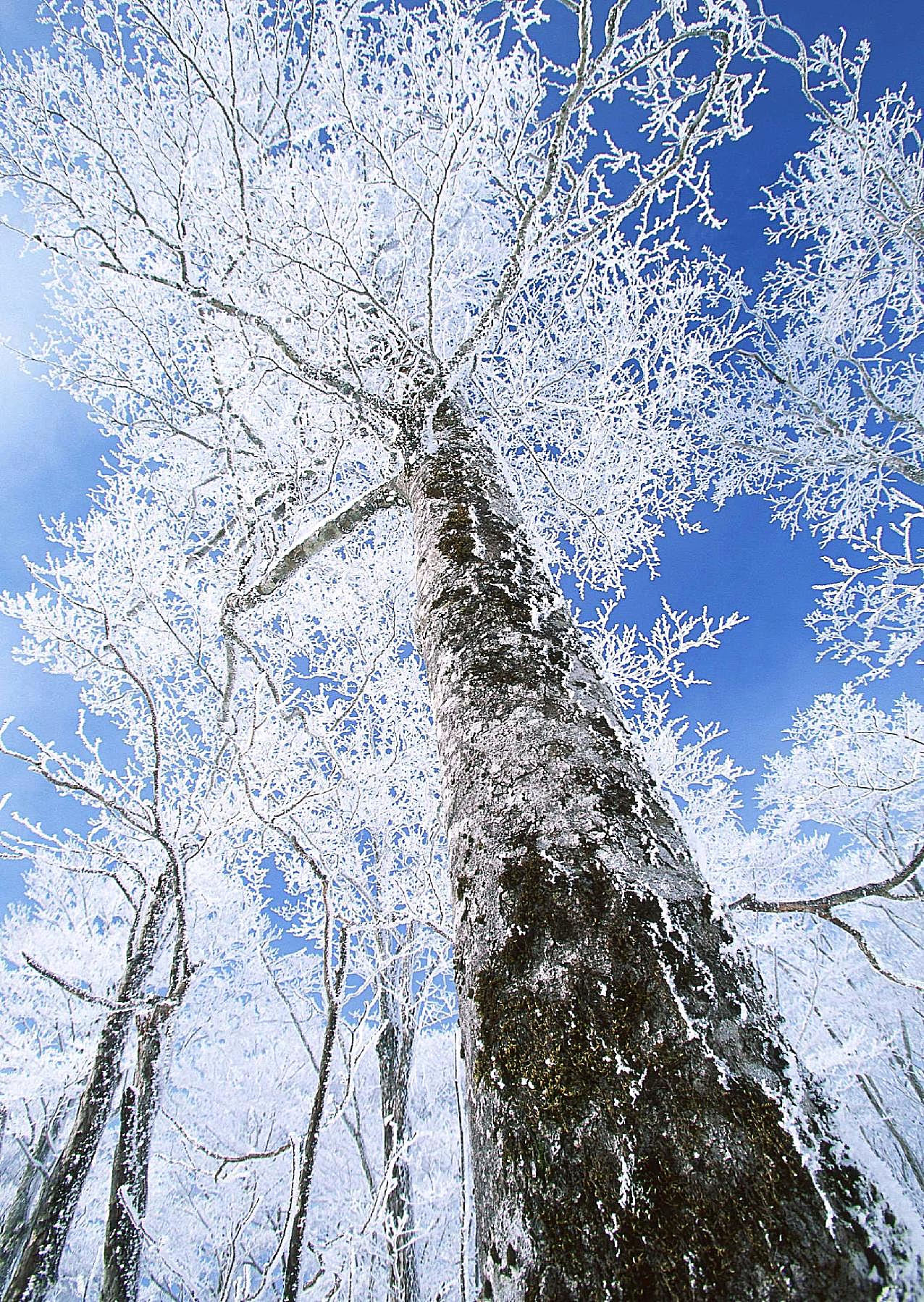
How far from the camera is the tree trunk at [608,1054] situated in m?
0.56

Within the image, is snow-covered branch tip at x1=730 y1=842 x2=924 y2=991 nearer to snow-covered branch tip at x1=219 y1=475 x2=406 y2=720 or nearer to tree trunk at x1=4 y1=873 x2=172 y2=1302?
snow-covered branch tip at x1=219 y1=475 x2=406 y2=720

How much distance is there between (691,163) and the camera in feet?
10.4

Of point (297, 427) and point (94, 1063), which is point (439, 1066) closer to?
→ point (94, 1063)

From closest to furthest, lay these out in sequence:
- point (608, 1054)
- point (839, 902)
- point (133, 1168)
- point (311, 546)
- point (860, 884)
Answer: point (608, 1054)
point (839, 902)
point (133, 1168)
point (311, 546)
point (860, 884)

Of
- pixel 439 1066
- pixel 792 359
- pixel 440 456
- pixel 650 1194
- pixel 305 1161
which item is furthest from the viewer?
pixel 439 1066

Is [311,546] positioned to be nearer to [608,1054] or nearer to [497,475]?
[497,475]

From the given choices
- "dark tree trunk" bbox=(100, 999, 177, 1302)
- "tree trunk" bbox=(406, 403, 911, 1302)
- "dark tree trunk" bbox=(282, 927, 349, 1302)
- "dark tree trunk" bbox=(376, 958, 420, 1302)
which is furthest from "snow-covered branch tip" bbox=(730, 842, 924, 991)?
"dark tree trunk" bbox=(376, 958, 420, 1302)

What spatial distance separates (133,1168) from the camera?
3.17 meters

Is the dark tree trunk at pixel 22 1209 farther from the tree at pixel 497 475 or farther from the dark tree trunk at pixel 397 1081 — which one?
the tree at pixel 497 475

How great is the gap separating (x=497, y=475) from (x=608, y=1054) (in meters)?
2.01

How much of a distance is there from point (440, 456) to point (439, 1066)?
1324 centimetres

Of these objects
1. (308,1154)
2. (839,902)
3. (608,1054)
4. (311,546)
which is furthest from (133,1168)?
(839,902)

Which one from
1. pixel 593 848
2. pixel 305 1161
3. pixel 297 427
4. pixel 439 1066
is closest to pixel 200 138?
pixel 297 427

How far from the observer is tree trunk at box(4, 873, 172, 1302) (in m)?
3.62
